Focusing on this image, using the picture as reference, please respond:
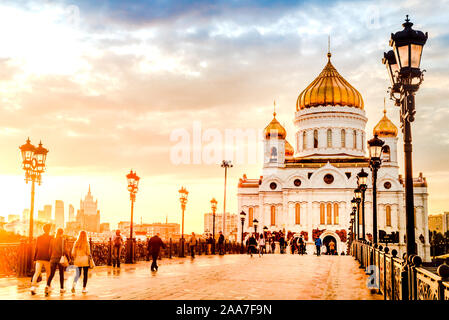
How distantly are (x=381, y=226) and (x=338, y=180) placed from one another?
8.18 m

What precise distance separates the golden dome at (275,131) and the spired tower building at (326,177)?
15 cm

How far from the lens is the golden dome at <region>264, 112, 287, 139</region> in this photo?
78.1m

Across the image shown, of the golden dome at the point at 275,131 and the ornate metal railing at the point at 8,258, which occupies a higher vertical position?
the golden dome at the point at 275,131

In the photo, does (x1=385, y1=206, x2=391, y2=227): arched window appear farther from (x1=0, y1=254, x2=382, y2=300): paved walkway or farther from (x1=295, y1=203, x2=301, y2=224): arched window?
(x1=0, y1=254, x2=382, y2=300): paved walkway

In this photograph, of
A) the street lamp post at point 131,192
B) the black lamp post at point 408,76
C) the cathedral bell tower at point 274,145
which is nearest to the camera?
the black lamp post at point 408,76

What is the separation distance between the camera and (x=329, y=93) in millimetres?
76750

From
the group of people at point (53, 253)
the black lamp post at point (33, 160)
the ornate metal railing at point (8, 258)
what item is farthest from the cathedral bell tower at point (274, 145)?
the group of people at point (53, 253)

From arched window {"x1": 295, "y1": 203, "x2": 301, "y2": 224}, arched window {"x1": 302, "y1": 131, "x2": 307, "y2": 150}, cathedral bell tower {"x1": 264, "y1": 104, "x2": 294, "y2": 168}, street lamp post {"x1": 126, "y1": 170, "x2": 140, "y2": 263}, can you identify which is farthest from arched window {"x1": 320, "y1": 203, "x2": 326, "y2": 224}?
street lamp post {"x1": 126, "y1": 170, "x2": 140, "y2": 263}

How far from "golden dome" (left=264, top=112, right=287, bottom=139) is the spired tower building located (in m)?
0.15

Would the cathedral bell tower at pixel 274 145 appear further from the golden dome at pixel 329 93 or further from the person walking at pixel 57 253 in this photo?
the person walking at pixel 57 253

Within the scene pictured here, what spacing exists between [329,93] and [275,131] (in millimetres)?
9391

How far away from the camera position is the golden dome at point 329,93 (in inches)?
3017

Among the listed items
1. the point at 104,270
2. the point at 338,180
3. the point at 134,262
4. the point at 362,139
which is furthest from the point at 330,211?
the point at 104,270

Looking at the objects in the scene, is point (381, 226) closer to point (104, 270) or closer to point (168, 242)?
point (168, 242)
